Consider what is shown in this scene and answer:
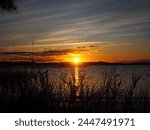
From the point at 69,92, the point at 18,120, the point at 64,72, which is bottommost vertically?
the point at 18,120

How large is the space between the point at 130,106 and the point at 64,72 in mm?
1327

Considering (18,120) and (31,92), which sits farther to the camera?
(31,92)

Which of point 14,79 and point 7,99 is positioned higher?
point 14,79

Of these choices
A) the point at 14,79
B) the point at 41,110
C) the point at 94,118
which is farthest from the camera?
the point at 14,79

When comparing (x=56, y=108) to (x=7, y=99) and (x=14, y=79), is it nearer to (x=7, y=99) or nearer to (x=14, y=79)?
(x=7, y=99)

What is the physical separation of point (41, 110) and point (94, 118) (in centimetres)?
113

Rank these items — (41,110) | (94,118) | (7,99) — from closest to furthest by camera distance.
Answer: (94,118), (41,110), (7,99)

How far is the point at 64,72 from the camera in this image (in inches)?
197

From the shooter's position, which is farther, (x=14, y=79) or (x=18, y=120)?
(x=14, y=79)

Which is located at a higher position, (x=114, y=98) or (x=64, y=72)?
(x=64, y=72)

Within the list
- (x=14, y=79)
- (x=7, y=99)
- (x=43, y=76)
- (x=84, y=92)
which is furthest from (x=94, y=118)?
Answer: (x=14, y=79)

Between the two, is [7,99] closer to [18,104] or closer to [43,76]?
[18,104]

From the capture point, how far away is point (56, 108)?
441cm

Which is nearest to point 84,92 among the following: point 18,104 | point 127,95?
point 127,95
